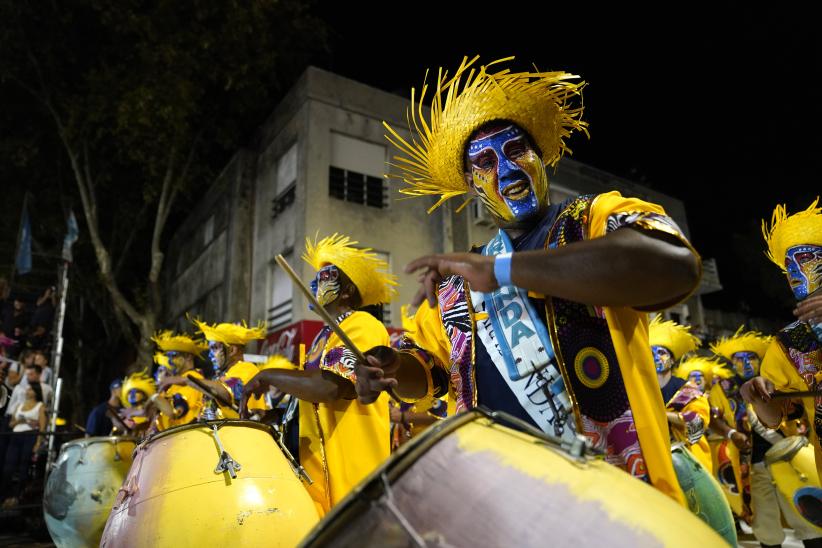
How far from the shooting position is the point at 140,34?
13.9 meters

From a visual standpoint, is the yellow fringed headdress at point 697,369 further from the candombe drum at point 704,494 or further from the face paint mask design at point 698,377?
the candombe drum at point 704,494

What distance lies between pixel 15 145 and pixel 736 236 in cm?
2578

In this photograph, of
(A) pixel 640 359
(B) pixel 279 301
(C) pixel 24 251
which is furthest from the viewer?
(B) pixel 279 301

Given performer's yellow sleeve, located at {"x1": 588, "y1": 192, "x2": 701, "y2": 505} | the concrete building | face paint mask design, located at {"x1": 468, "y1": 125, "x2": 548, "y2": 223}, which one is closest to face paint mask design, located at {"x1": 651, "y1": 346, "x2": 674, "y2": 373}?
face paint mask design, located at {"x1": 468, "y1": 125, "x2": 548, "y2": 223}

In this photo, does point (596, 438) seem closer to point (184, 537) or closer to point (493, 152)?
point (493, 152)

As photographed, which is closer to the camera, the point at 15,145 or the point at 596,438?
the point at 596,438

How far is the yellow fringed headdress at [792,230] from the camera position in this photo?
12.5 feet

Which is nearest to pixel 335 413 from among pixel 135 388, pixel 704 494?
pixel 704 494

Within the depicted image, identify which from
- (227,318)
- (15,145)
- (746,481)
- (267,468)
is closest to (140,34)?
(15,145)

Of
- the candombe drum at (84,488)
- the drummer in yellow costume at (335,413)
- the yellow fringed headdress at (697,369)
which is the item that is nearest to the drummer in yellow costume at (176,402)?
the candombe drum at (84,488)

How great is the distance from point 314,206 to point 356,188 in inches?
55.5

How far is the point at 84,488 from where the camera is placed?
5.20 m

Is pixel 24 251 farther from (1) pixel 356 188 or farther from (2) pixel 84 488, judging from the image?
(2) pixel 84 488

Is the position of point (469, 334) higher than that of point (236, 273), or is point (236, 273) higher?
point (236, 273)
